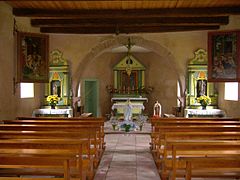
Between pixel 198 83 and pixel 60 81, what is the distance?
5.75m

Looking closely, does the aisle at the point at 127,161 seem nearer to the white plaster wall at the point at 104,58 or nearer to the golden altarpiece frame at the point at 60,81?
the white plaster wall at the point at 104,58

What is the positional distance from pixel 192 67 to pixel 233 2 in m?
5.32

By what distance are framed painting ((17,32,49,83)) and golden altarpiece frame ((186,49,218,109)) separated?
6252 mm

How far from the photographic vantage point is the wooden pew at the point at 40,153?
166 inches

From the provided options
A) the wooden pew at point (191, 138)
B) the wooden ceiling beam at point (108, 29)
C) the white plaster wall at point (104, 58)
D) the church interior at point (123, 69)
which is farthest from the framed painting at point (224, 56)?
the wooden pew at point (191, 138)

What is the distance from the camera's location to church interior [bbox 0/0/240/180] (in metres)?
7.25

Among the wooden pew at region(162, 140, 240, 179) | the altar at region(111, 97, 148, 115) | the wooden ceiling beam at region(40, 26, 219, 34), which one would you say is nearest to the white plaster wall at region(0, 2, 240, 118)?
the wooden ceiling beam at region(40, 26, 219, 34)

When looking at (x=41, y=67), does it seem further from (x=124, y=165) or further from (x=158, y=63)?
(x=158, y=63)

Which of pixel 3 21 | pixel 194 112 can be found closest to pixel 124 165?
pixel 3 21

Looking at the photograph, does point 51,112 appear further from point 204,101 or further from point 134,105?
point 204,101

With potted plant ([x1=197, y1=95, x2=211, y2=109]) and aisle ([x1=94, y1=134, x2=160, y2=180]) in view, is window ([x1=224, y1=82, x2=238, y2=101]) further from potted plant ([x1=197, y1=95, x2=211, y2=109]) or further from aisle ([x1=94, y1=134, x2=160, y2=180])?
aisle ([x1=94, y1=134, x2=160, y2=180])

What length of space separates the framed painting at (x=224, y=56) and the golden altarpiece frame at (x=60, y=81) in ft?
20.4

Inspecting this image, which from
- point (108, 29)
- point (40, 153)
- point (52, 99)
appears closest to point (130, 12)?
point (108, 29)

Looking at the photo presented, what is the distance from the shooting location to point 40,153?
167 inches
